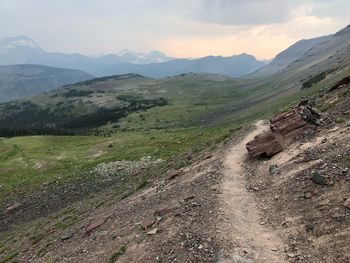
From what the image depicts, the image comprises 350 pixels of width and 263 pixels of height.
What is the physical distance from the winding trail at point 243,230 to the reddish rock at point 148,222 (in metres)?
5.23

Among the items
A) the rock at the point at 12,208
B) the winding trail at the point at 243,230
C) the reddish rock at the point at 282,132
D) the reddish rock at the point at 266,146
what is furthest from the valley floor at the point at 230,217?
the rock at the point at 12,208

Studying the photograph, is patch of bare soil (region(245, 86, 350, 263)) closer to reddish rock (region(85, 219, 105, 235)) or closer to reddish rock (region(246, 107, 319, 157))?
reddish rock (region(246, 107, 319, 157))

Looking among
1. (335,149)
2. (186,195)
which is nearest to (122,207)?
(186,195)

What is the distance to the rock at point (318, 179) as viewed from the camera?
2816 cm

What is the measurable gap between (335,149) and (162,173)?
75.9 feet

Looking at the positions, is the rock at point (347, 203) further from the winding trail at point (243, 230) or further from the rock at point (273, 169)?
the rock at point (273, 169)

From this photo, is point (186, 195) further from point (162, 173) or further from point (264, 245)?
point (162, 173)

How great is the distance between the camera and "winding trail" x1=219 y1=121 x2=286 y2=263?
22781 millimetres

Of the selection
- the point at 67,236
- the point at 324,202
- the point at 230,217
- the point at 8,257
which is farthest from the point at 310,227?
the point at 8,257

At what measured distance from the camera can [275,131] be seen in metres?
41.2

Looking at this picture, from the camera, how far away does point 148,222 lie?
30406 millimetres

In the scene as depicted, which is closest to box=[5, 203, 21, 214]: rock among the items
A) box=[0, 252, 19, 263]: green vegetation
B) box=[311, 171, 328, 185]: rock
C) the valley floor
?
the valley floor

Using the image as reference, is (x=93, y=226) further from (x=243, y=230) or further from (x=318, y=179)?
(x=318, y=179)

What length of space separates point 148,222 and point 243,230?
25.1ft
